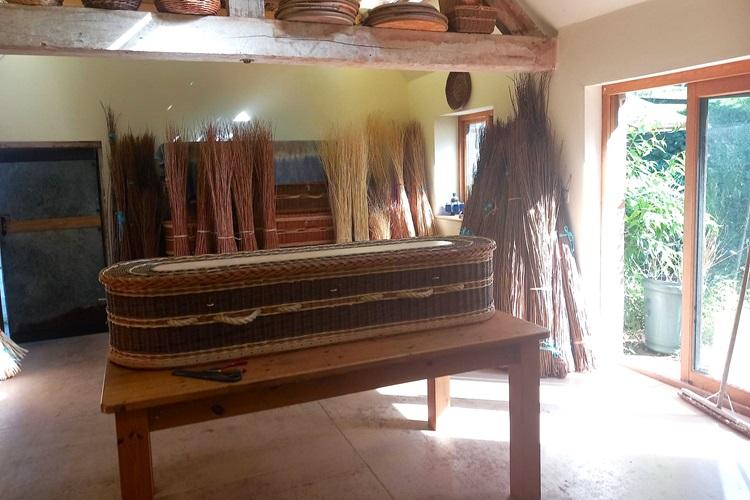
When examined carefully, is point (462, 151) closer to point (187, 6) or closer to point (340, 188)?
point (340, 188)

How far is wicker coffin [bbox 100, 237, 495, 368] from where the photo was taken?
188 cm

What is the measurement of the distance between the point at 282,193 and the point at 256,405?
2.97 metres

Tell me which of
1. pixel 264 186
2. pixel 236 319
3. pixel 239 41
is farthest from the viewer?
pixel 264 186

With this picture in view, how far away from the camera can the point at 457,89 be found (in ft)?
15.6

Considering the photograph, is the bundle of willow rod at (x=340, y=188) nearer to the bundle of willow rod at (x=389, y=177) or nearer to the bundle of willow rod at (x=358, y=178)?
the bundle of willow rod at (x=358, y=178)

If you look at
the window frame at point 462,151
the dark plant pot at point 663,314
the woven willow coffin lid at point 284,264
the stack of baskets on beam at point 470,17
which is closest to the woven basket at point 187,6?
the woven willow coffin lid at point 284,264

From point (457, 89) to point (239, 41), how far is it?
7.49 ft

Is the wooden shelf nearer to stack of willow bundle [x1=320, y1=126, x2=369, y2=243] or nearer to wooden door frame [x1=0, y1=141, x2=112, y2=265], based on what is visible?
stack of willow bundle [x1=320, y1=126, x2=369, y2=243]

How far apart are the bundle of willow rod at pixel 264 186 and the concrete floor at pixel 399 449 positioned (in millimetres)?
1521

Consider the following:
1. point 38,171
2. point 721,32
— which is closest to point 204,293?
point 721,32

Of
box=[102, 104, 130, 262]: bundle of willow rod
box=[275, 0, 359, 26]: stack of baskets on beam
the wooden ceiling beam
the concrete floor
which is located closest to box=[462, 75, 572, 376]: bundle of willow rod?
the wooden ceiling beam

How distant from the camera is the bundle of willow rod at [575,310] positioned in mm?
3715

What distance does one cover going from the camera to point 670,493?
237 centimetres

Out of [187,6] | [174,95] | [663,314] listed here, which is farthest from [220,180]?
[663,314]
